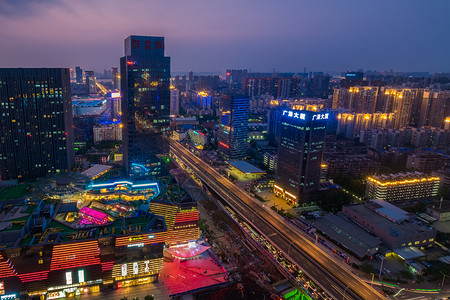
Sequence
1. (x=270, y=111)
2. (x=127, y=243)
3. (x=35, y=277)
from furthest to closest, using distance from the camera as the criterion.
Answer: (x=270, y=111) → (x=127, y=243) → (x=35, y=277)

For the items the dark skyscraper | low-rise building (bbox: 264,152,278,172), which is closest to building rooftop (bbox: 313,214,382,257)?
low-rise building (bbox: 264,152,278,172)

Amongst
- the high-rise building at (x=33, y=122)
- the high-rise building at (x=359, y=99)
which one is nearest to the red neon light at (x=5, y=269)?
the high-rise building at (x=33, y=122)

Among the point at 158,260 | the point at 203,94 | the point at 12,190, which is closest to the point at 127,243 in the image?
the point at 158,260

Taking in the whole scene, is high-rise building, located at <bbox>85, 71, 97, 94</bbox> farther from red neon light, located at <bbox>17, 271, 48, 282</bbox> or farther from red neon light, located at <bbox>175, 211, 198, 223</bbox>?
red neon light, located at <bbox>17, 271, 48, 282</bbox>

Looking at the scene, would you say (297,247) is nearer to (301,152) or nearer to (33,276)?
(301,152)

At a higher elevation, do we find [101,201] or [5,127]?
[5,127]

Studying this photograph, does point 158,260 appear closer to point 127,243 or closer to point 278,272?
point 127,243

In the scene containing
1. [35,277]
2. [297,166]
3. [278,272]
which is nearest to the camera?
[35,277]

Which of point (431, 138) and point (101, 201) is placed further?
point (431, 138)

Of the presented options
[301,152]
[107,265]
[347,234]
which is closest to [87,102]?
[301,152]
